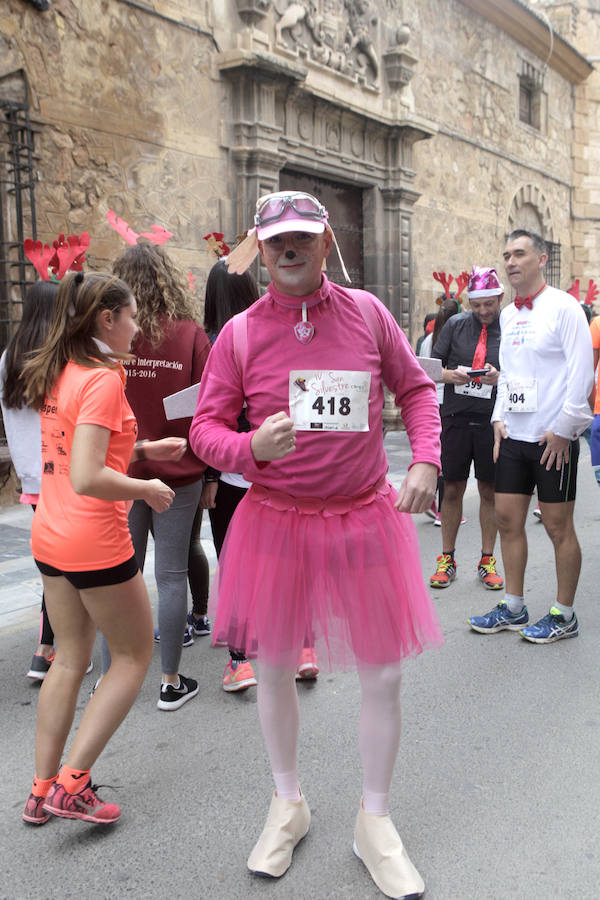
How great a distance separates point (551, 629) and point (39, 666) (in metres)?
2.57

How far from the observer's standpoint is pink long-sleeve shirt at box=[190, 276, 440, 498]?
228cm

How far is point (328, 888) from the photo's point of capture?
2271 mm

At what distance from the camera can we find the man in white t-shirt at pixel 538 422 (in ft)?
13.0

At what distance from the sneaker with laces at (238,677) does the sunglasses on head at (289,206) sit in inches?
85.1

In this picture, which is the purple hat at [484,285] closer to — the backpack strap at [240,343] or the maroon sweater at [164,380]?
the maroon sweater at [164,380]

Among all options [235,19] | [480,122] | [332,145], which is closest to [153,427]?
[235,19]

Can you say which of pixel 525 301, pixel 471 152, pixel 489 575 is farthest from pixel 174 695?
pixel 471 152

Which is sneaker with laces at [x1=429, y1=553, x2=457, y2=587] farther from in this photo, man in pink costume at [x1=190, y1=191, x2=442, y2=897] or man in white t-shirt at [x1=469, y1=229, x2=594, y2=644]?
man in pink costume at [x1=190, y1=191, x2=442, y2=897]

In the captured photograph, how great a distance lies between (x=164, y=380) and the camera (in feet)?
10.9

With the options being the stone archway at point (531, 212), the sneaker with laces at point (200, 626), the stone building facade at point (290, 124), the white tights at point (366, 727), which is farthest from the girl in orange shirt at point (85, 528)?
the stone archway at point (531, 212)

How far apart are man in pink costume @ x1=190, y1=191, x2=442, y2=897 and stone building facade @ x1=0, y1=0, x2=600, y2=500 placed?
6.22 meters

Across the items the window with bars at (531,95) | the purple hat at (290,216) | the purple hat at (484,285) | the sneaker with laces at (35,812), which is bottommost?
the sneaker with laces at (35,812)

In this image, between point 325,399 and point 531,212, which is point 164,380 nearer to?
point 325,399

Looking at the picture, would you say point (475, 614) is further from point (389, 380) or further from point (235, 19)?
point (235, 19)
